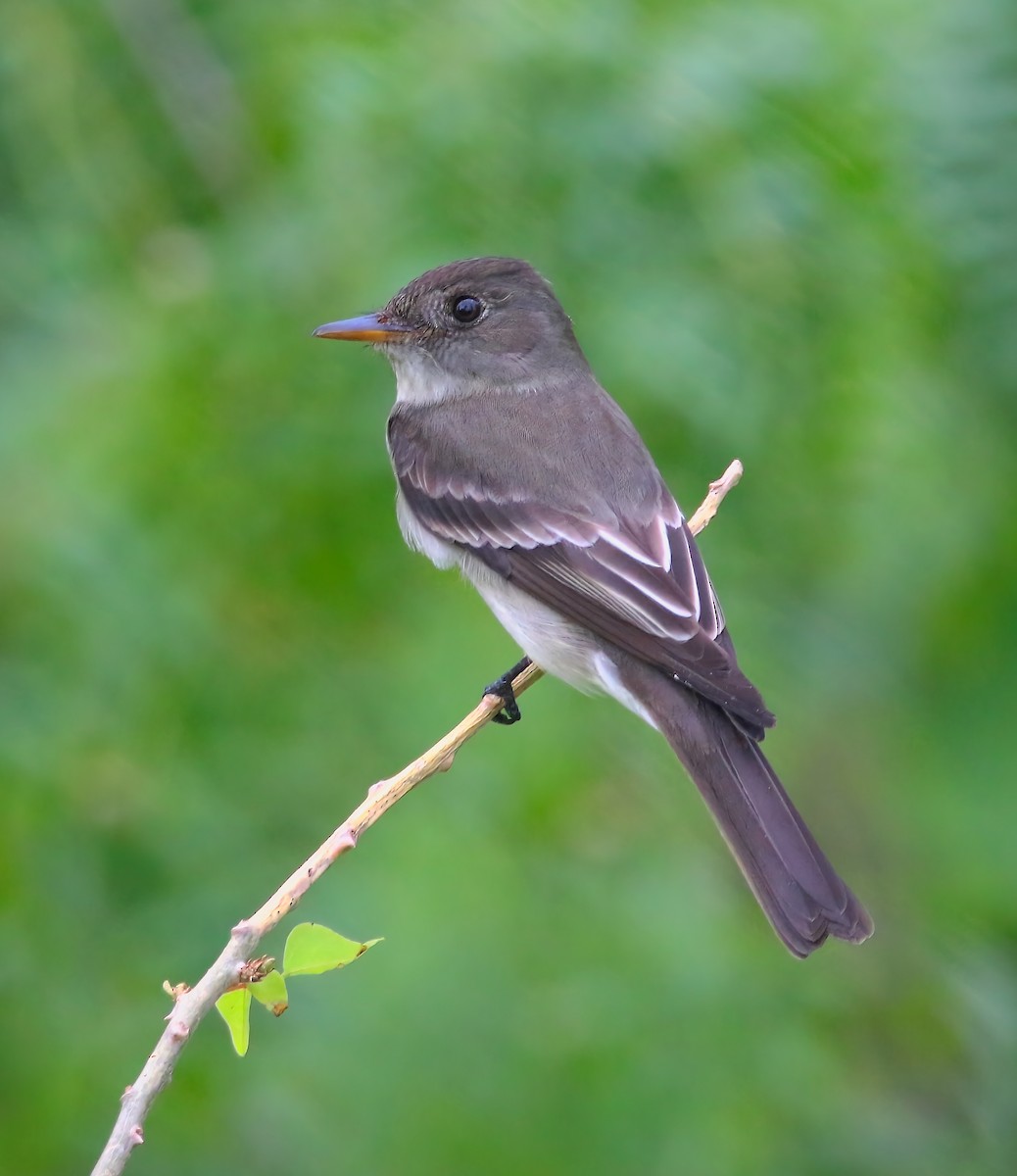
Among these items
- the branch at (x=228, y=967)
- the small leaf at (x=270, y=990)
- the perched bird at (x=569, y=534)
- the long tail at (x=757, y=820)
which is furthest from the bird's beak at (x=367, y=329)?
the small leaf at (x=270, y=990)

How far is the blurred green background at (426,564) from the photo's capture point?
3619 millimetres

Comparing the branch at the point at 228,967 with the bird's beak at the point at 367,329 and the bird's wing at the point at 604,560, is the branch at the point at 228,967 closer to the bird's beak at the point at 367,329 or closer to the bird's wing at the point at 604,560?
the bird's wing at the point at 604,560

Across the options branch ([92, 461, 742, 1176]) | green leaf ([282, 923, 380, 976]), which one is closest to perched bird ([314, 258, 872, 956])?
branch ([92, 461, 742, 1176])

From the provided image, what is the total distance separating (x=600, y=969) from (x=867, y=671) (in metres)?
1.50

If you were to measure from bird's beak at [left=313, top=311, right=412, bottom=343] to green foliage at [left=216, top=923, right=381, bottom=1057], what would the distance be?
1921mm

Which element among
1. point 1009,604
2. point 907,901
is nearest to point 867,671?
point 1009,604

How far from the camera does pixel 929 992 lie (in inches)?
189

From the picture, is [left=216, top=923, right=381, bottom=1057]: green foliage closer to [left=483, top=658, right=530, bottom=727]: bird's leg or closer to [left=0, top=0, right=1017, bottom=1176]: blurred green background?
[left=0, top=0, right=1017, bottom=1176]: blurred green background

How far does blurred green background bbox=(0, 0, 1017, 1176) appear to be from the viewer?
3.62 m

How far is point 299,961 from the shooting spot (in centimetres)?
205

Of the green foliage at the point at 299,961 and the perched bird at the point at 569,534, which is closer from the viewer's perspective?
the green foliage at the point at 299,961

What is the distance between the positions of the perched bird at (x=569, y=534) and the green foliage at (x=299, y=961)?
124cm

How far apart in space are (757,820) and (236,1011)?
1.52m

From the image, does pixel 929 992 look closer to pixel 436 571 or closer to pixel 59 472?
pixel 436 571
